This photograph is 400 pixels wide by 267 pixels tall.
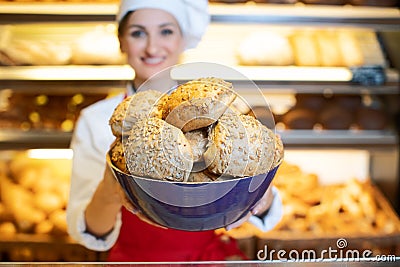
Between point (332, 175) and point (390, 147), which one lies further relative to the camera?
point (332, 175)

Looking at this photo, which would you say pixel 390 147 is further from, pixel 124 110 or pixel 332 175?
pixel 124 110

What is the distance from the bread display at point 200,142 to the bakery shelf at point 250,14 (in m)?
1.27

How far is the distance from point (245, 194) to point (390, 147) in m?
1.56

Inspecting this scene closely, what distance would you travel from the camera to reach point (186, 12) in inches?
60.6

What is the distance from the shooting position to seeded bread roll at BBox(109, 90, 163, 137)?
3.26 ft

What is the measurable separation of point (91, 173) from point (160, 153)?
0.63 metres

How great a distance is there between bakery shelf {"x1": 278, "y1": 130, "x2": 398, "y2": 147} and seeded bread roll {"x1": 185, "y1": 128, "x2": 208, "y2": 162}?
4.62 feet

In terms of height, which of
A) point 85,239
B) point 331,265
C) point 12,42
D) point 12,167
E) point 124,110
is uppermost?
point 12,42

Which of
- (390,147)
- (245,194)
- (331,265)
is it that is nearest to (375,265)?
(331,265)

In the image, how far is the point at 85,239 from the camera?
1457mm

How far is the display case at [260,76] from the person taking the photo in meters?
2.20

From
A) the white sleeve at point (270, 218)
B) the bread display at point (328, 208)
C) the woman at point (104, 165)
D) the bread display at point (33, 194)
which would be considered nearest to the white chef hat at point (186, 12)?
the woman at point (104, 165)

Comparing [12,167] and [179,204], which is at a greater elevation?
[12,167]

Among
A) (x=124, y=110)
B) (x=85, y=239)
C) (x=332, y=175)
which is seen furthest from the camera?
(x=332, y=175)
